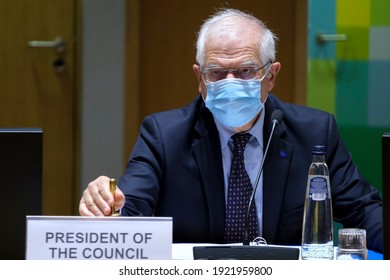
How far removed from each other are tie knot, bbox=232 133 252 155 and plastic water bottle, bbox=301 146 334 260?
0.42 m

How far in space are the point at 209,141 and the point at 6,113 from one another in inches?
83.6

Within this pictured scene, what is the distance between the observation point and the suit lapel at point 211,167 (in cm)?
253

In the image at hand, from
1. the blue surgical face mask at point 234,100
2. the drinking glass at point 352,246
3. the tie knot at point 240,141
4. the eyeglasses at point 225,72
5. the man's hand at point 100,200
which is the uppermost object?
the eyeglasses at point 225,72

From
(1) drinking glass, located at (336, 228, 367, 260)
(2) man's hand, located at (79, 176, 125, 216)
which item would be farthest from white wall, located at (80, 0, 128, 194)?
(1) drinking glass, located at (336, 228, 367, 260)

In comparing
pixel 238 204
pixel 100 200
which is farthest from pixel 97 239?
pixel 238 204

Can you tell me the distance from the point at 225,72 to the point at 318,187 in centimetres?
55

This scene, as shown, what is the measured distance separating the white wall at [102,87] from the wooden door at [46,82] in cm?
8

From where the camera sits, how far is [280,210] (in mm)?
2545

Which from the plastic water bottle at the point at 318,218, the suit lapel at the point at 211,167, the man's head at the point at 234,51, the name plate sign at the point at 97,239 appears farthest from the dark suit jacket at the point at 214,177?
the name plate sign at the point at 97,239

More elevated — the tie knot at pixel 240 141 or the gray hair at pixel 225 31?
the gray hair at pixel 225 31

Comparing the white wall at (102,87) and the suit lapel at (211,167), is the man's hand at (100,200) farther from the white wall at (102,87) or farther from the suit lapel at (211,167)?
the white wall at (102,87)

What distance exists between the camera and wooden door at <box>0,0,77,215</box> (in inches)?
175

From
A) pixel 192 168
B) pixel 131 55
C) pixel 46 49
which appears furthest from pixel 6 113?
pixel 192 168
